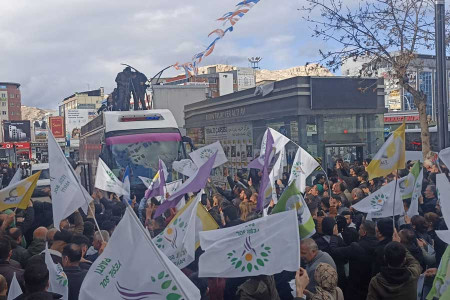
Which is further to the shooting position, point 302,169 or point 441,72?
point 441,72

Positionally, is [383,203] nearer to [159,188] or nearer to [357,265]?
[357,265]

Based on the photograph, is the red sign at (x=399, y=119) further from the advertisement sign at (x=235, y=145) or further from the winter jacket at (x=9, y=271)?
the winter jacket at (x=9, y=271)

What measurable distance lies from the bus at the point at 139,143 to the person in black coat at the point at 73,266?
8.91 metres

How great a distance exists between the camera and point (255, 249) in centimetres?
467

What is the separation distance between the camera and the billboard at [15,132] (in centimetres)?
6962

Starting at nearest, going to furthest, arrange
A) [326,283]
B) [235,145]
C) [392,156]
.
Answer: [326,283]
[392,156]
[235,145]

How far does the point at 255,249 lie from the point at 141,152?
10664 mm

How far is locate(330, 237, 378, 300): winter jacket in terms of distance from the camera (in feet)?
18.7

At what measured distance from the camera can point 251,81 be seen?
90125 mm

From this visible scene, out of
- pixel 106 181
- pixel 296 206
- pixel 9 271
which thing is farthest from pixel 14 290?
pixel 106 181

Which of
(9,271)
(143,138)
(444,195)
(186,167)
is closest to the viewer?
(444,195)

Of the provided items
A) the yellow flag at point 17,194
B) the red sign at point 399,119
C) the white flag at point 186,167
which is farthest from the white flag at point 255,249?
the red sign at point 399,119

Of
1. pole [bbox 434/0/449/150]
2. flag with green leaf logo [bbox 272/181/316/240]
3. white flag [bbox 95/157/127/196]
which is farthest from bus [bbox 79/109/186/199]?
flag with green leaf logo [bbox 272/181/316/240]

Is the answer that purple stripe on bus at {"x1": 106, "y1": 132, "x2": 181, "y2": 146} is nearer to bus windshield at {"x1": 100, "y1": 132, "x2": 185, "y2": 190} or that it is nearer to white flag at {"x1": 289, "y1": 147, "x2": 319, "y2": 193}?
bus windshield at {"x1": 100, "y1": 132, "x2": 185, "y2": 190}
